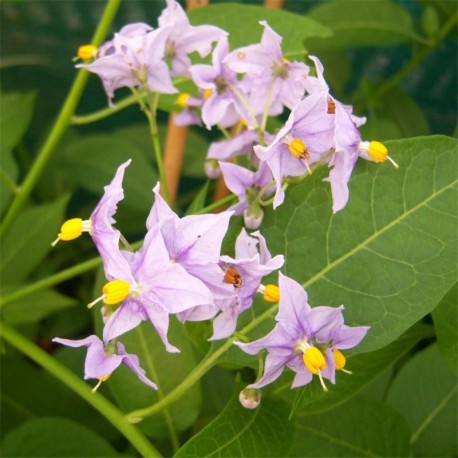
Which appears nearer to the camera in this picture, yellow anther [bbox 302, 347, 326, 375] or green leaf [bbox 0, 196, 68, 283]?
yellow anther [bbox 302, 347, 326, 375]

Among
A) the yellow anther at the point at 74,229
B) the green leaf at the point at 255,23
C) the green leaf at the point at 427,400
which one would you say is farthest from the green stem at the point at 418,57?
the yellow anther at the point at 74,229

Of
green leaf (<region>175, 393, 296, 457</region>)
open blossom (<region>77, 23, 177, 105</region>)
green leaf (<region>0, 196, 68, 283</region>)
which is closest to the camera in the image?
green leaf (<region>175, 393, 296, 457</region>)

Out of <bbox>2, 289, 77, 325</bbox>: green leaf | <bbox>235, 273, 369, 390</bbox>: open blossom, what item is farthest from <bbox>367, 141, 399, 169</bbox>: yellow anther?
<bbox>2, 289, 77, 325</bbox>: green leaf

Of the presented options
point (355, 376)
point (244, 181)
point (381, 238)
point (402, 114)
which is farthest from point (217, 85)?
point (402, 114)

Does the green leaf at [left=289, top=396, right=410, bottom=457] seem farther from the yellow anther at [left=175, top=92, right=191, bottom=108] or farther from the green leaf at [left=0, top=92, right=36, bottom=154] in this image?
the green leaf at [left=0, top=92, right=36, bottom=154]

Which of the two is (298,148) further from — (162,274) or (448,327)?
(448,327)

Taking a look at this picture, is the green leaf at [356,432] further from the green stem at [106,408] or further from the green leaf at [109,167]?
the green leaf at [109,167]

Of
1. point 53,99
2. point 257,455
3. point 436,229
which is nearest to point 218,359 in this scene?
point 257,455
